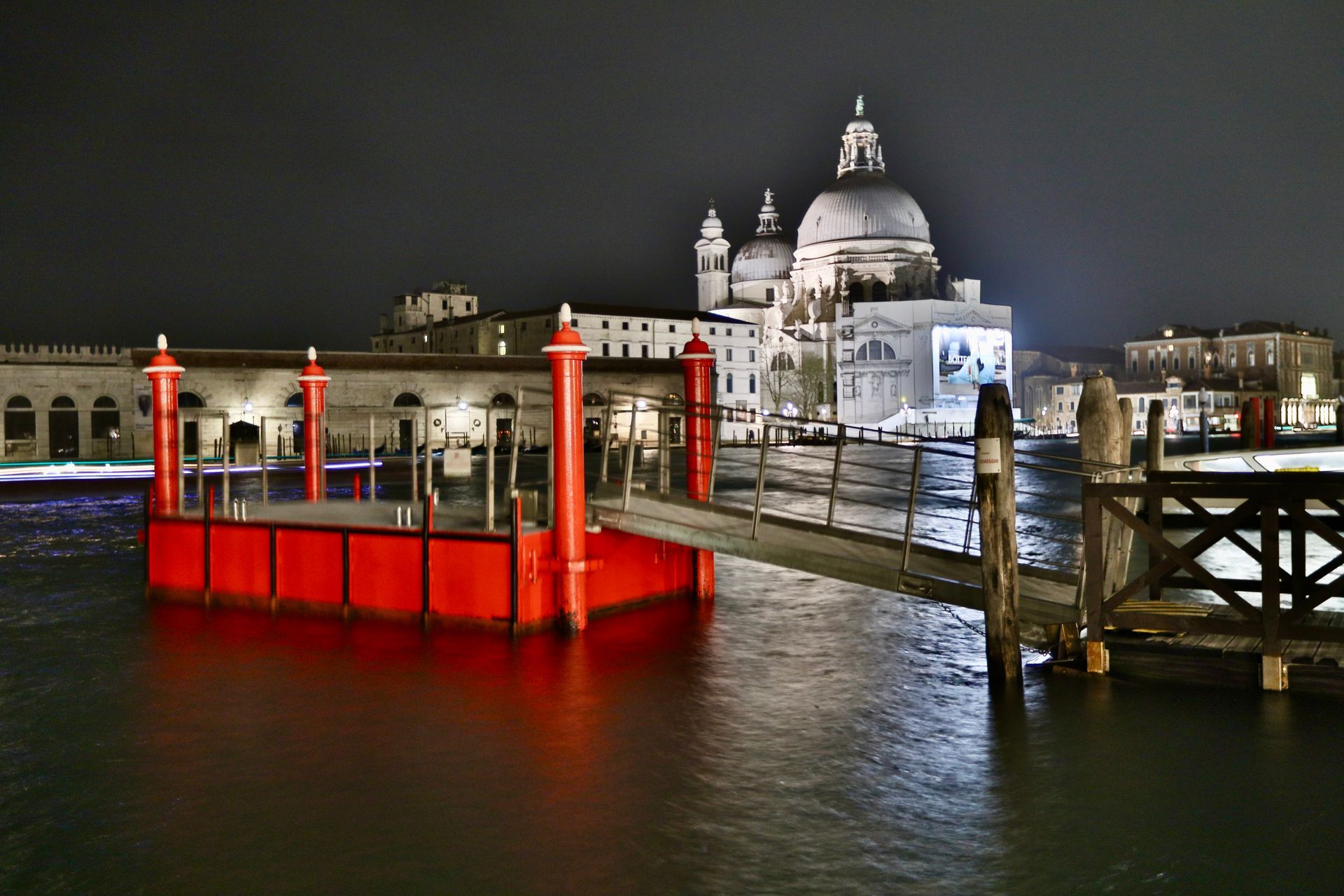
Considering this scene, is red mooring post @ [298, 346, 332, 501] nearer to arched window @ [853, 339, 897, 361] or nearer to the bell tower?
arched window @ [853, 339, 897, 361]

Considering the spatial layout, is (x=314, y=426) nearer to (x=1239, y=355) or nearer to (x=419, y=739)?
(x=419, y=739)

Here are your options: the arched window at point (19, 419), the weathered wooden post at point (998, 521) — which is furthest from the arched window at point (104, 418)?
the weathered wooden post at point (998, 521)

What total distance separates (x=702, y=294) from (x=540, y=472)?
7589cm

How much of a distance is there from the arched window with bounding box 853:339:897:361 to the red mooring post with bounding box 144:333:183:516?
271ft

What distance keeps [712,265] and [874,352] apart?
2442cm

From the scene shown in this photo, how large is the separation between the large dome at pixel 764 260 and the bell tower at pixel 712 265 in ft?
5.16

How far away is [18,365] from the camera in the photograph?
168ft

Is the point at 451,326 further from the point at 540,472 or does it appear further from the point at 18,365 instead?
the point at 540,472

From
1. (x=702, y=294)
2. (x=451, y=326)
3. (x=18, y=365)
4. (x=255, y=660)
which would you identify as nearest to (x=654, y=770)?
(x=255, y=660)

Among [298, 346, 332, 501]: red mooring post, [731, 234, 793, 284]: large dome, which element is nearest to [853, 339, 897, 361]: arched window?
[731, 234, 793, 284]: large dome

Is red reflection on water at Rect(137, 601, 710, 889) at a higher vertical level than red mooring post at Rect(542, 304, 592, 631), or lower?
lower

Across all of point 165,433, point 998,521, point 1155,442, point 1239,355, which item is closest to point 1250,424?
point 1155,442

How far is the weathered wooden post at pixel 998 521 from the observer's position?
28.9ft

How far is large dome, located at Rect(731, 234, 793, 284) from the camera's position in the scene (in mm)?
111500
